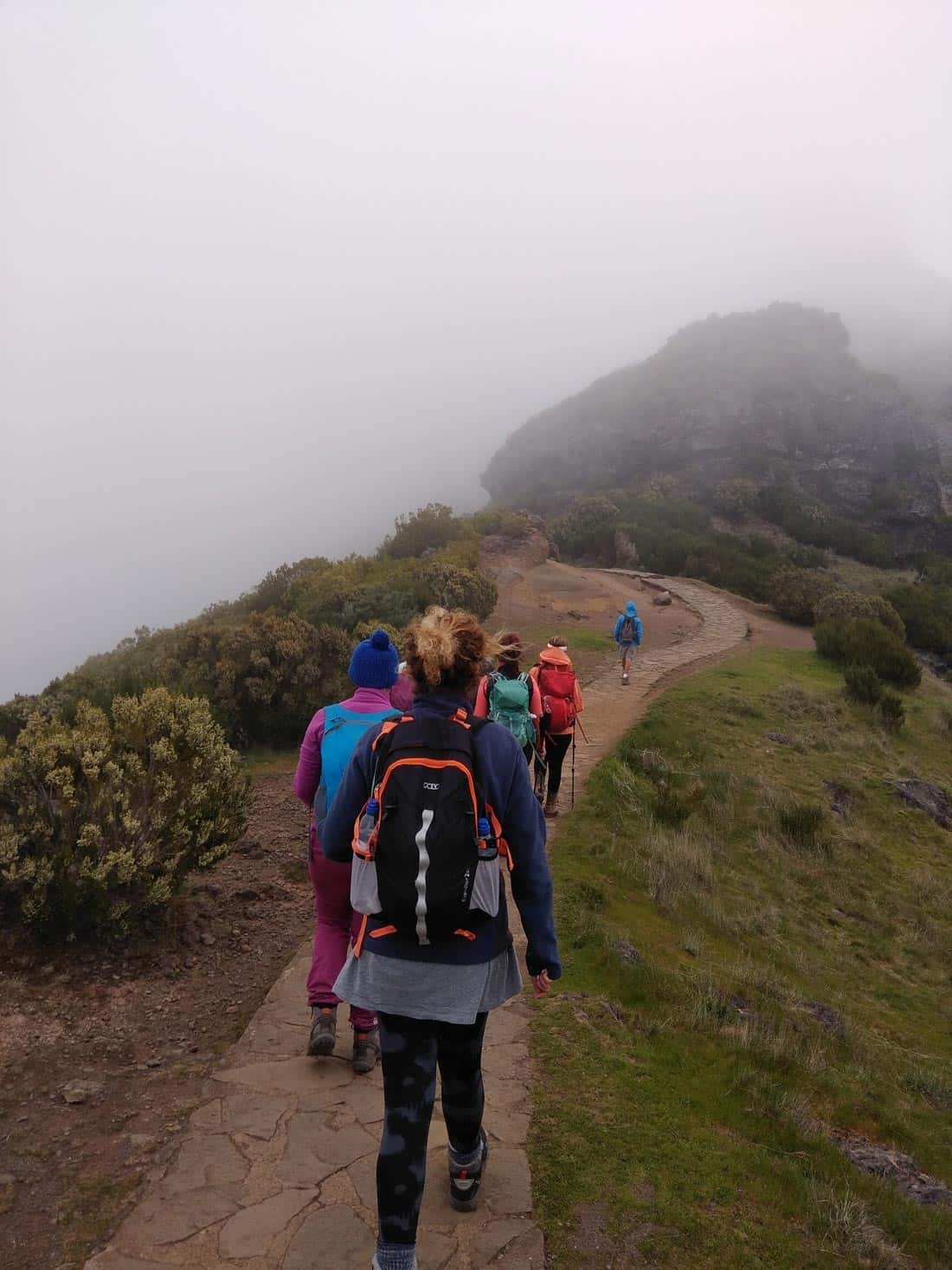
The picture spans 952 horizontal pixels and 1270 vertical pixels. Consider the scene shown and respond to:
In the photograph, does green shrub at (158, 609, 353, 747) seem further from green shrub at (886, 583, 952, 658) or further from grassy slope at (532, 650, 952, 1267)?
green shrub at (886, 583, 952, 658)

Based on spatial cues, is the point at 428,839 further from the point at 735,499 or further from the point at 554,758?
the point at 735,499

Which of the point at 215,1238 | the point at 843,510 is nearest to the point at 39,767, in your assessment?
the point at 215,1238

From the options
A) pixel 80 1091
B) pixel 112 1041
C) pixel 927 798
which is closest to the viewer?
pixel 80 1091

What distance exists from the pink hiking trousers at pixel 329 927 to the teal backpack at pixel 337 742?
28 cm

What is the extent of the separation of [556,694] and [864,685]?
1050cm

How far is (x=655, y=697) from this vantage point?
44.5 feet

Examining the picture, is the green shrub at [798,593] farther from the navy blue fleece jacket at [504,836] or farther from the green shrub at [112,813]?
the navy blue fleece jacket at [504,836]

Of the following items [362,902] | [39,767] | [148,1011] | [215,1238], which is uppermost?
[362,902]

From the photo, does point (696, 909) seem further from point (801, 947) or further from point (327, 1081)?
point (327, 1081)

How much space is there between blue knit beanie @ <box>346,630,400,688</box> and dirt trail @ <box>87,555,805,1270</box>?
2.00 m

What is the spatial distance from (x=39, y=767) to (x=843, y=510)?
43.5 metres

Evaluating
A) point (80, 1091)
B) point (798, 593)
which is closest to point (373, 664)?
point (80, 1091)

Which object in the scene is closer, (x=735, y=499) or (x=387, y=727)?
(x=387, y=727)

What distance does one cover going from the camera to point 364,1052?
3.99 metres
